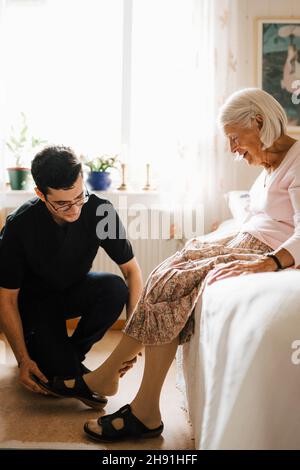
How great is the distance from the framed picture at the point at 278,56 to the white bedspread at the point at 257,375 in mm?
2086

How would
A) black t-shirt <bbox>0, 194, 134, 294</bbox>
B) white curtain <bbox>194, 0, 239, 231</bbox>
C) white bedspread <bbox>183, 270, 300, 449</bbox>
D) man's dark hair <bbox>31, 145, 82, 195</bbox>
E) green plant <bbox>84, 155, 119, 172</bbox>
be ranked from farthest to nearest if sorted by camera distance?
green plant <bbox>84, 155, 119, 172</bbox>
white curtain <bbox>194, 0, 239, 231</bbox>
black t-shirt <bbox>0, 194, 134, 294</bbox>
man's dark hair <bbox>31, 145, 82, 195</bbox>
white bedspread <bbox>183, 270, 300, 449</bbox>

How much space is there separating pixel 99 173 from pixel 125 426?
5.64ft

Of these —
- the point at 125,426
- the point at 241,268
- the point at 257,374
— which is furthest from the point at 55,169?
the point at 257,374

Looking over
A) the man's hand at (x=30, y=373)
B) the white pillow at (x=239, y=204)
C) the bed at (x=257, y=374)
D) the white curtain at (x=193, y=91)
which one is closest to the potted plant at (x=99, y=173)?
the white curtain at (x=193, y=91)

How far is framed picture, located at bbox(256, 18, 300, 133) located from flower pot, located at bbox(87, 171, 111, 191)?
1.02 metres

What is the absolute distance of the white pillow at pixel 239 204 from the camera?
8.66 feet

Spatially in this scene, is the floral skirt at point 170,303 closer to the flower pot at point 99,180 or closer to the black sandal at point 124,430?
the black sandal at point 124,430

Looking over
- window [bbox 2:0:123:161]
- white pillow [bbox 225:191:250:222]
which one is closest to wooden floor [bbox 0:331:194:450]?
white pillow [bbox 225:191:250:222]

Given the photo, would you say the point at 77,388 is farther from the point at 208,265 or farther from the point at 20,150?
the point at 20,150

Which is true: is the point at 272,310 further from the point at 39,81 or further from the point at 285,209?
the point at 39,81

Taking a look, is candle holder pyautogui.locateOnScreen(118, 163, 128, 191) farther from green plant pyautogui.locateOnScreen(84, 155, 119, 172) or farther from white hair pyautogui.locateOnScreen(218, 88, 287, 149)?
white hair pyautogui.locateOnScreen(218, 88, 287, 149)

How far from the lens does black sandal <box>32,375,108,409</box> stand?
73.8 inches

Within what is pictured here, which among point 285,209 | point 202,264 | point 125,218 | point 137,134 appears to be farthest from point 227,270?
point 137,134

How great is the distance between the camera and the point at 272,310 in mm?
1214
